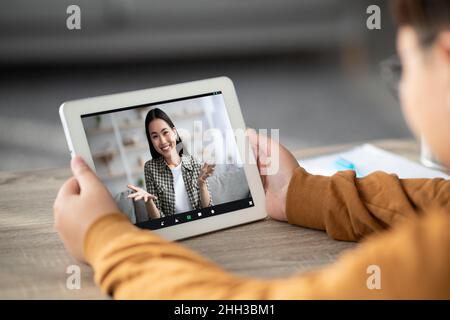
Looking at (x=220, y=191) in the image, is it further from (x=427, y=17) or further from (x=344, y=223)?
(x=427, y=17)

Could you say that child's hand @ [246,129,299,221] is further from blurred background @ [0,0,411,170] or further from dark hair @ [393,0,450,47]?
blurred background @ [0,0,411,170]

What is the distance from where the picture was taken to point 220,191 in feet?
2.81

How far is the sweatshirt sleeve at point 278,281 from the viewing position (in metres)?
0.48

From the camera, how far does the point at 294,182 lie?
89cm

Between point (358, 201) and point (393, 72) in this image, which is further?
point (358, 201)

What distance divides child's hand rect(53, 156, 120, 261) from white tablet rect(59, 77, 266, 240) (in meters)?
0.04

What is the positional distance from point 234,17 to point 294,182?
3.11m

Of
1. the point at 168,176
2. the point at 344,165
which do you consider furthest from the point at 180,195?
the point at 344,165

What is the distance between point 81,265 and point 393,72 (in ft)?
1.48

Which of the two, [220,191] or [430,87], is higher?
[430,87]

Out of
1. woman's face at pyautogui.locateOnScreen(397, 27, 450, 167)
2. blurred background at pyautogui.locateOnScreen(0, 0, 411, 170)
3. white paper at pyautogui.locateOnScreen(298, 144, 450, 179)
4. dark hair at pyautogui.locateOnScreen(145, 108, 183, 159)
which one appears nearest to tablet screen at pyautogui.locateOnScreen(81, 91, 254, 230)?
dark hair at pyautogui.locateOnScreen(145, 108, 183, 159)

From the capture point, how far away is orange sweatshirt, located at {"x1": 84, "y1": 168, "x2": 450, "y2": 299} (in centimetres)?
49
